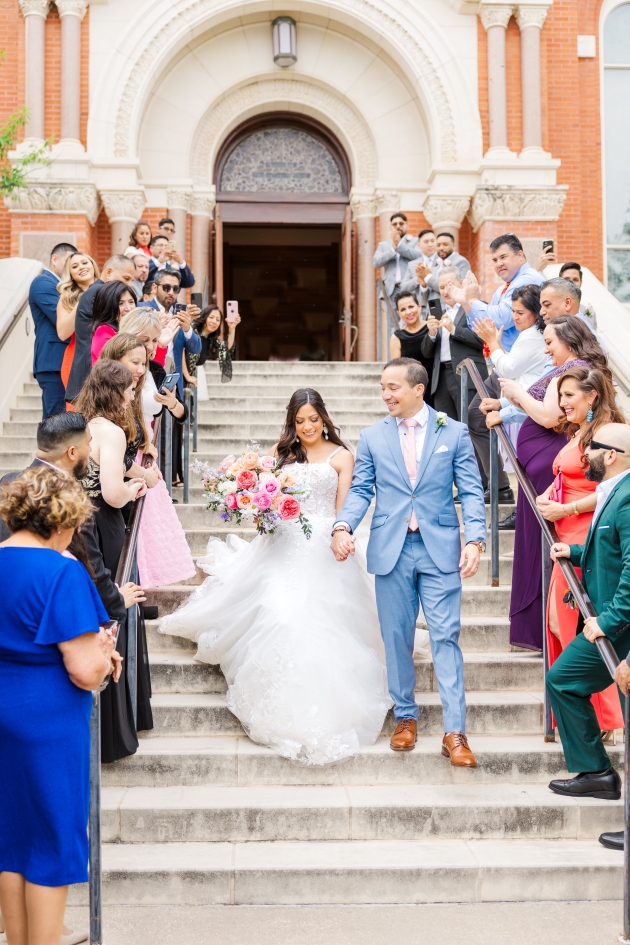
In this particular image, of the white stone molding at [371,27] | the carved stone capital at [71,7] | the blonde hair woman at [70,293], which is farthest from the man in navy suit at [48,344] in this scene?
the carved stone capital at [71,7]

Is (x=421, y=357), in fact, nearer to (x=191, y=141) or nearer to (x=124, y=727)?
(x=124, y=727)

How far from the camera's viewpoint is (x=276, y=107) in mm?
13867

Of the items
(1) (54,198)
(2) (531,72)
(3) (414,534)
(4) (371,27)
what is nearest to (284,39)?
(4) (371,27)

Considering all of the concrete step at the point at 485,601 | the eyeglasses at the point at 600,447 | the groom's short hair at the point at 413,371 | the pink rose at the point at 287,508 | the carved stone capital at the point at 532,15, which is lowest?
the concrete step at the point at 485,601

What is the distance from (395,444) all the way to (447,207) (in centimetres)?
876

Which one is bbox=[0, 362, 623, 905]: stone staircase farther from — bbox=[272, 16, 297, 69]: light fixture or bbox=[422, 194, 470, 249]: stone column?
bbox=[272, 16, 297, 69]: light fixture

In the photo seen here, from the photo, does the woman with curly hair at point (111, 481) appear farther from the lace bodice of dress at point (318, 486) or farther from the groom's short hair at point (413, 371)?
the groom's short hair at point (413, 371)

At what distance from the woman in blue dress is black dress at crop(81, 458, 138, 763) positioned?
1354mm

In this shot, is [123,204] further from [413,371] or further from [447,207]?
[413,371]

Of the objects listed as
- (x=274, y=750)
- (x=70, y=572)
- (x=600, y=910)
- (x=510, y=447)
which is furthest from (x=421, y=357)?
(x=70, y=572)

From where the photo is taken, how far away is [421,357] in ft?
26.3

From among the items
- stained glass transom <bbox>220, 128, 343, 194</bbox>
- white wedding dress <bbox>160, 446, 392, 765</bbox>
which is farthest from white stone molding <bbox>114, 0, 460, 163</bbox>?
white wedding dress <bbox>160, 446, 392, 765</bbox>

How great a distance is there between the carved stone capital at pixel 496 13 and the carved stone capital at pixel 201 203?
4.37 meters

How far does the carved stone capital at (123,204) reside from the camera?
1243cm
